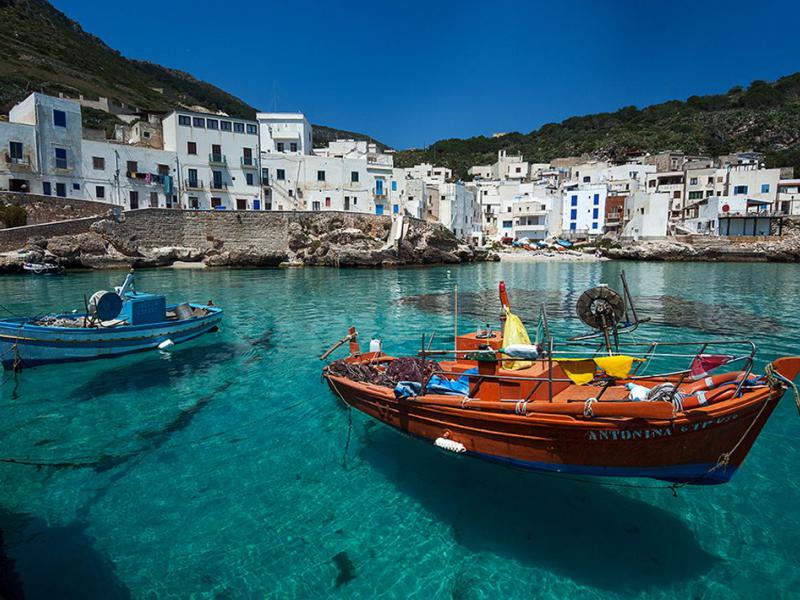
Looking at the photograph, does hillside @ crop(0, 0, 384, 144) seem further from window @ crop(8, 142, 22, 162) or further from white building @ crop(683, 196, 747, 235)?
white building @ crop(683, 196, 747, 235)

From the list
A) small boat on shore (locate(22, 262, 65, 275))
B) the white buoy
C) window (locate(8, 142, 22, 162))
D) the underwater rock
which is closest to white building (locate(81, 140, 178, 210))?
window (locate(8, 142, 22, 162))

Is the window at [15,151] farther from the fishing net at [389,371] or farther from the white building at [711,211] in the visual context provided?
the white building at [711,211]

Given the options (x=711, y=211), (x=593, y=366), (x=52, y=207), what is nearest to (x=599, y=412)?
(x=593, y=366)

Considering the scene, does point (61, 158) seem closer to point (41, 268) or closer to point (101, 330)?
point (41, 268)

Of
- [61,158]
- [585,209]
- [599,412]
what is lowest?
[599,412]

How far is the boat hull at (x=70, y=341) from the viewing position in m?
12.9

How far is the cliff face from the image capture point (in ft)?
140

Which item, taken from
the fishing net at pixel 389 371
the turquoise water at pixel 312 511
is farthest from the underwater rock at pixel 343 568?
the fishing net at pixel 389 371

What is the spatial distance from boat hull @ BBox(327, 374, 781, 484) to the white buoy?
28 cm

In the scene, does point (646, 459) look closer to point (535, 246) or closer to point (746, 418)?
point (746, 418)

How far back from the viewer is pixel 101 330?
1382cm

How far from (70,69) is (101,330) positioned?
109809 mm

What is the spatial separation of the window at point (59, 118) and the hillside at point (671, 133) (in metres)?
72.4

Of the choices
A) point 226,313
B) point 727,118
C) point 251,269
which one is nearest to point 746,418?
point 226,313
